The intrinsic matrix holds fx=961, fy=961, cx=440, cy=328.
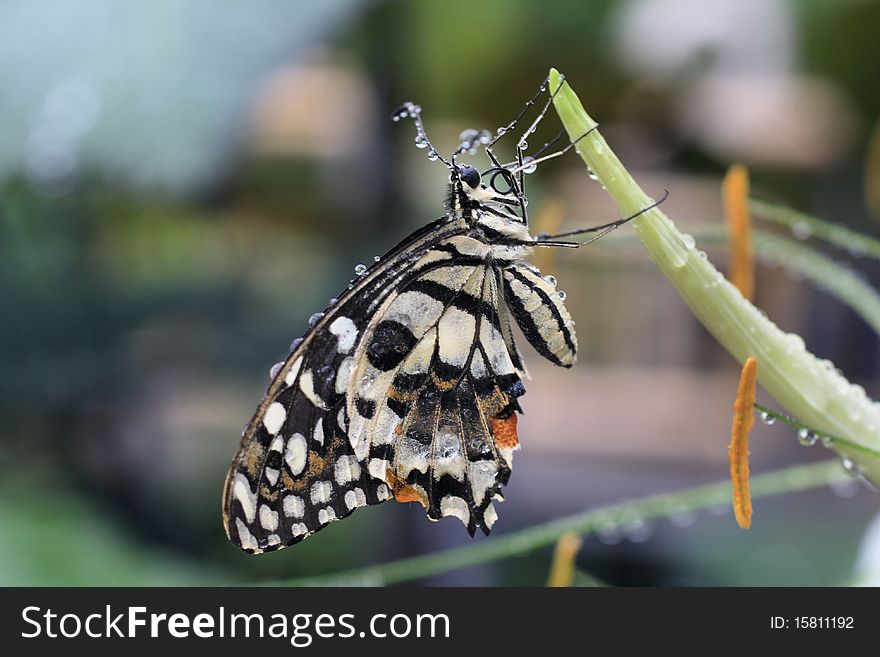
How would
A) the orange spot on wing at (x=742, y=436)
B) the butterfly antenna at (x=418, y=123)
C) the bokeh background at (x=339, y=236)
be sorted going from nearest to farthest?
the orange spot on wing at (x=742, y=436)
the butterfly antenna at (x=418, y=123)
the bokeh background at (x=339, y=236)

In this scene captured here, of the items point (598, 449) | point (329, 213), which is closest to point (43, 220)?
point (329, 213)

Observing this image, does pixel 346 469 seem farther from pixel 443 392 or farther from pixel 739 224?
pixel 739 224

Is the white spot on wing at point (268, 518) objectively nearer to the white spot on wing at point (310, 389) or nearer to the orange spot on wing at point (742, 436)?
the white spot on wing at point (310, 389)

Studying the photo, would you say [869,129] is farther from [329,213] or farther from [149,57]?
[149,57]

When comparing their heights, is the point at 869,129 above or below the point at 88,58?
above

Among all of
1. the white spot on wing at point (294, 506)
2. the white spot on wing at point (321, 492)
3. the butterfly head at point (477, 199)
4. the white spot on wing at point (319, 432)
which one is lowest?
the white spot on wing at point (294, 506)

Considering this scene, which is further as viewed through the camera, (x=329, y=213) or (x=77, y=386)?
(x=329, y=213)

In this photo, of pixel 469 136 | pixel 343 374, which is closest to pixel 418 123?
pixel 469 136

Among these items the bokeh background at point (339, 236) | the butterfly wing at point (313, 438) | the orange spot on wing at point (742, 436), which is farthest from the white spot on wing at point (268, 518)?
the bokeh background at point (339, 236)
